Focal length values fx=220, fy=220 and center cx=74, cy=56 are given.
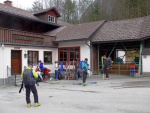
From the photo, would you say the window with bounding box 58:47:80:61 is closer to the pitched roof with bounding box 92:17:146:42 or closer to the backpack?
the pitched roof with bounding box 92:17:146:42

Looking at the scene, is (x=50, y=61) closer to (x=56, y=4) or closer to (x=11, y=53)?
(x=11, y=53)

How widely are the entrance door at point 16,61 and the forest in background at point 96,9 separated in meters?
22.0

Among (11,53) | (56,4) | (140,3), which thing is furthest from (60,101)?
A: (56,4)

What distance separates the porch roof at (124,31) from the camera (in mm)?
18219

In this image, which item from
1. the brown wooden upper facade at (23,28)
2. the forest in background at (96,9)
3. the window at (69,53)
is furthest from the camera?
the forest in background at (96,9)

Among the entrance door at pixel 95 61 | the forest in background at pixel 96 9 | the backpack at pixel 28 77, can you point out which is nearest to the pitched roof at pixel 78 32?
the entrance door at pixel 95 61

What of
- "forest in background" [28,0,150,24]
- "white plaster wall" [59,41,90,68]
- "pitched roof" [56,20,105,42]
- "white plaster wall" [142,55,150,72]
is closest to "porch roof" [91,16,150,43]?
"pitched roof" [56,20,105,42]

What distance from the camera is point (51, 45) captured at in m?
21.2

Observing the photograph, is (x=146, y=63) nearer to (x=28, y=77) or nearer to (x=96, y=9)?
(x=28, y=77)

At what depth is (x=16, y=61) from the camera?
1834 cm

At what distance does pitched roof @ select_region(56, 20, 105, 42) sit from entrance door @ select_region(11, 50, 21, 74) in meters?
4.41

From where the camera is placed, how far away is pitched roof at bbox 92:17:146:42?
61.0 feet

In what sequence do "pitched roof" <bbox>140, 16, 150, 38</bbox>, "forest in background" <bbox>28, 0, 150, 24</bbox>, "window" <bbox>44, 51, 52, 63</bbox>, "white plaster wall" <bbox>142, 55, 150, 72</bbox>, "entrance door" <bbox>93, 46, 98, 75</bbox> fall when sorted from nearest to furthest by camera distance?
1. "white plaster wall" <bbox>142, 55, 150, 72</bbox>
2. "pitched roof" <bbox>140, 16, 150, 38</bbox>
3. "entrance door" <bbox>93, 46, 98, 75</bbox>
4. "window" <bbox>44, 51, 52, 63</bbox>
5. "forest in background" <bbox>28, 0, 150, 24</bbox>

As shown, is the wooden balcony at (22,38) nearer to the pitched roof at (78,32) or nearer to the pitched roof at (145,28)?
the pitched roof at (78,32)
